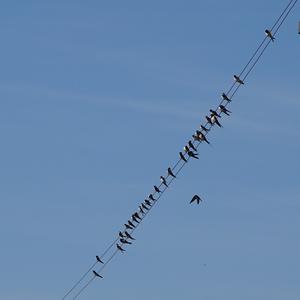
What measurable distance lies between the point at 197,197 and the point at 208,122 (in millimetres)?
4409

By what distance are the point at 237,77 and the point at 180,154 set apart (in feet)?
20.3

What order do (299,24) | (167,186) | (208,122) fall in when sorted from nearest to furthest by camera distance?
(299,24), (208,122), (167,186)

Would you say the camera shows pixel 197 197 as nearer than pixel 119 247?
Yes

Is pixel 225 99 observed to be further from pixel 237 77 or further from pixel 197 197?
pixel 197 197

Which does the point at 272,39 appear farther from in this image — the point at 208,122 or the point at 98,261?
the point at 98,261

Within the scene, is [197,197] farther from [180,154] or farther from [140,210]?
[140,210]

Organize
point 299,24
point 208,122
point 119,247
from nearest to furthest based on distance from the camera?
point 299,24 < point 208,122 < point 119,247

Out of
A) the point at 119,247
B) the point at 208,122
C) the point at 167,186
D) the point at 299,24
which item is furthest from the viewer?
the point at 119,247

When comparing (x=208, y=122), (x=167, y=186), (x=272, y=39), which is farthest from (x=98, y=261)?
(x=272, y=39)

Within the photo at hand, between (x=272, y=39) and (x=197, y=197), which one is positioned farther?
(x=197, y=197)

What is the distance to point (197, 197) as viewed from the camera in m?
64.1

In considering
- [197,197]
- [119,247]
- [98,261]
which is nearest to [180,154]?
[197,197]

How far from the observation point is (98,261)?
253ft

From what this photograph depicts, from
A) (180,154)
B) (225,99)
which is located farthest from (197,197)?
Result: (225,99)
